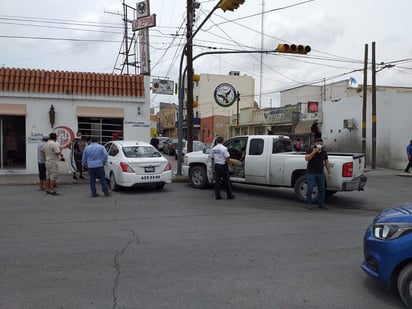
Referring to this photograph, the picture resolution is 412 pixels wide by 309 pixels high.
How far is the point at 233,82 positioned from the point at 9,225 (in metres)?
59.1

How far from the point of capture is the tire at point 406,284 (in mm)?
4027

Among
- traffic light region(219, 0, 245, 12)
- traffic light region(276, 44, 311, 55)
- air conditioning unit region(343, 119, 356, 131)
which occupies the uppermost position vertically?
traffic light region(219, 0, 245, 12)

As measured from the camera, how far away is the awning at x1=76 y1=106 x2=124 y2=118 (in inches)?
695

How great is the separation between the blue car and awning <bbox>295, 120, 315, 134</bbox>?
2702 cm

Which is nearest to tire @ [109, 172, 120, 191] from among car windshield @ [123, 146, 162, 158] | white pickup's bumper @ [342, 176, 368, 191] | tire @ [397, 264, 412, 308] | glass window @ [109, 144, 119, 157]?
glass window @ [109, 144, 119, 157]

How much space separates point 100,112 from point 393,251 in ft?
51.0

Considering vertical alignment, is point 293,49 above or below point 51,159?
above

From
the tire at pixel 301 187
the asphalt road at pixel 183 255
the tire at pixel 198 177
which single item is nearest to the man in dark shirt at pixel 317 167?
the asphalt road at pixel 183 255

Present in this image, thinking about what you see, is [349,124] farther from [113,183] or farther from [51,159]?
[51,159]

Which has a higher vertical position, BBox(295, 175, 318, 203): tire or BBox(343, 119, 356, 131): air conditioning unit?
BBox(343, 119, 356, 131): air conditioning unit

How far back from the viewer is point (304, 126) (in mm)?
31625

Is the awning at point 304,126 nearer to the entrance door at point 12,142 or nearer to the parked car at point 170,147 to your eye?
the parked car at point 170,147

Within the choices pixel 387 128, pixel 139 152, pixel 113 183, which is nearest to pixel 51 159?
pixel 113 183

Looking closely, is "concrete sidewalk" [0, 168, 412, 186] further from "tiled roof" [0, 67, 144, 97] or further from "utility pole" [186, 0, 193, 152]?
"tiled roof" [0, 67, 144, 97]
